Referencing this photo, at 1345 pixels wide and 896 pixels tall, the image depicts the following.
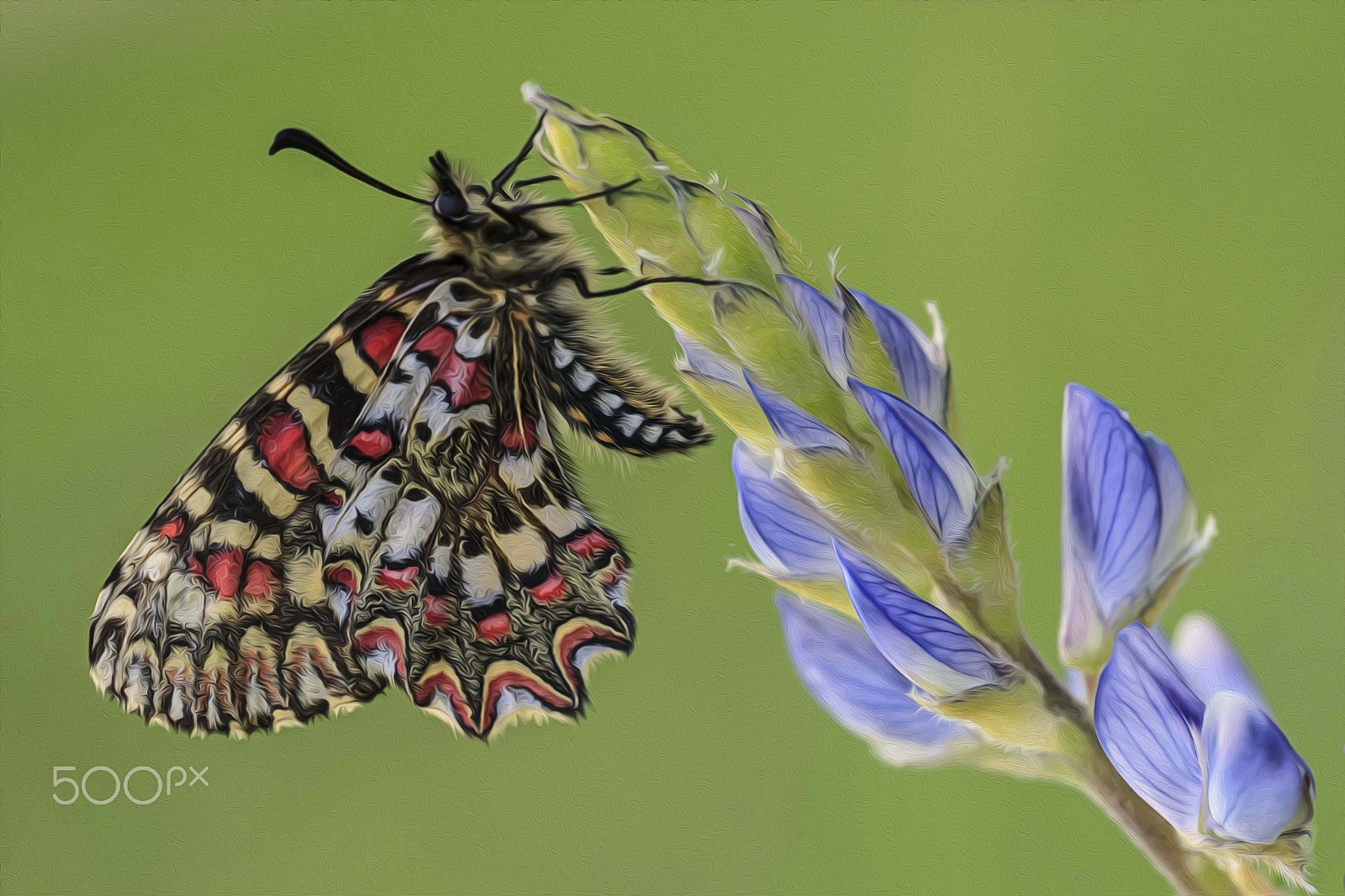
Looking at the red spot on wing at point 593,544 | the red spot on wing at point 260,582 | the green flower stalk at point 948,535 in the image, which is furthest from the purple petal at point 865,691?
the red spot on wing at point 260,582

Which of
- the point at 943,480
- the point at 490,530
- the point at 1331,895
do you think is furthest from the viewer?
the point at 490,530

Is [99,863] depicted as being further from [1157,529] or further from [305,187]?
[1157,529]

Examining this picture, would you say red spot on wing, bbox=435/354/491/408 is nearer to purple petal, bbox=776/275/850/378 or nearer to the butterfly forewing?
the butterfly forewing

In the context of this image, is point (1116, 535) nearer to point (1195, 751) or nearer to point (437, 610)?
point (1195, 751)

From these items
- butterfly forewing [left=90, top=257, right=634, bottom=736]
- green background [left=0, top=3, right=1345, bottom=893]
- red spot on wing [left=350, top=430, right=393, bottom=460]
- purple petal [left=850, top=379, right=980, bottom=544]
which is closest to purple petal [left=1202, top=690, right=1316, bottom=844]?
purple petal [left=850, top=379, right=980, bottom=544]

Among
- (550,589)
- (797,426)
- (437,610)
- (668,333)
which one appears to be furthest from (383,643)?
(797,426)

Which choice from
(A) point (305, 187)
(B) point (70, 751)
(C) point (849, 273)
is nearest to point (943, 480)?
(C) point (849, 273)
